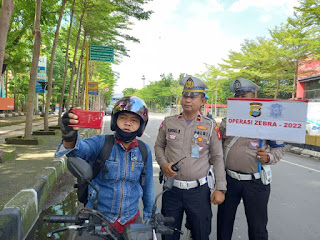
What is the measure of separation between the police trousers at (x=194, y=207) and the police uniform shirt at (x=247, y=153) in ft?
1.37

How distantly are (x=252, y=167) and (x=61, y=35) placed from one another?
50.8 ft

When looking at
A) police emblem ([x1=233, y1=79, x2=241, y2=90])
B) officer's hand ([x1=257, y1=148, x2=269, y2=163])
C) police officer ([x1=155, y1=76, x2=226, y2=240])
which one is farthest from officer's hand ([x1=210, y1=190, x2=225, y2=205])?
police emblem ([x1=233, y1=79, x2=241, y2=90])

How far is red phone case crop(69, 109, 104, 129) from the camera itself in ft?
4.96

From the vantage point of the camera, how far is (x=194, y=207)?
2451 mm

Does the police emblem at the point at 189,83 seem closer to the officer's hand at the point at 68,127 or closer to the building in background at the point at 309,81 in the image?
the officer's hand at the point at 68,127

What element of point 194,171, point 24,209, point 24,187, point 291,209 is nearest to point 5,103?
point 24,187

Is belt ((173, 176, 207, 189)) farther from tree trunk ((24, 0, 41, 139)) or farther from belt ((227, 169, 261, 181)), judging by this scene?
tree trunk ((24, 0, 41, 139))

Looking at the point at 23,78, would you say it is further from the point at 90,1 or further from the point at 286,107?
the point at 286,107

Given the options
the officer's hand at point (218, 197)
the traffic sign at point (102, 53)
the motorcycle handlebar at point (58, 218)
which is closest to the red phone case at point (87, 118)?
→ the motorcycle handlebar at point (58, 218)

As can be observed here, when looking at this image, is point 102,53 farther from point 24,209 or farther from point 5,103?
point 5,103

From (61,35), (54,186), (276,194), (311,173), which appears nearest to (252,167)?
(276,194)

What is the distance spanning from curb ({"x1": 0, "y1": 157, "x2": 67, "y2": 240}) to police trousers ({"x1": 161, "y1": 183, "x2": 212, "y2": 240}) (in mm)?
1641

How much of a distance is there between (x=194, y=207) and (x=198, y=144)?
0.60 m

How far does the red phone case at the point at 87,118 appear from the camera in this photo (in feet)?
4.96
